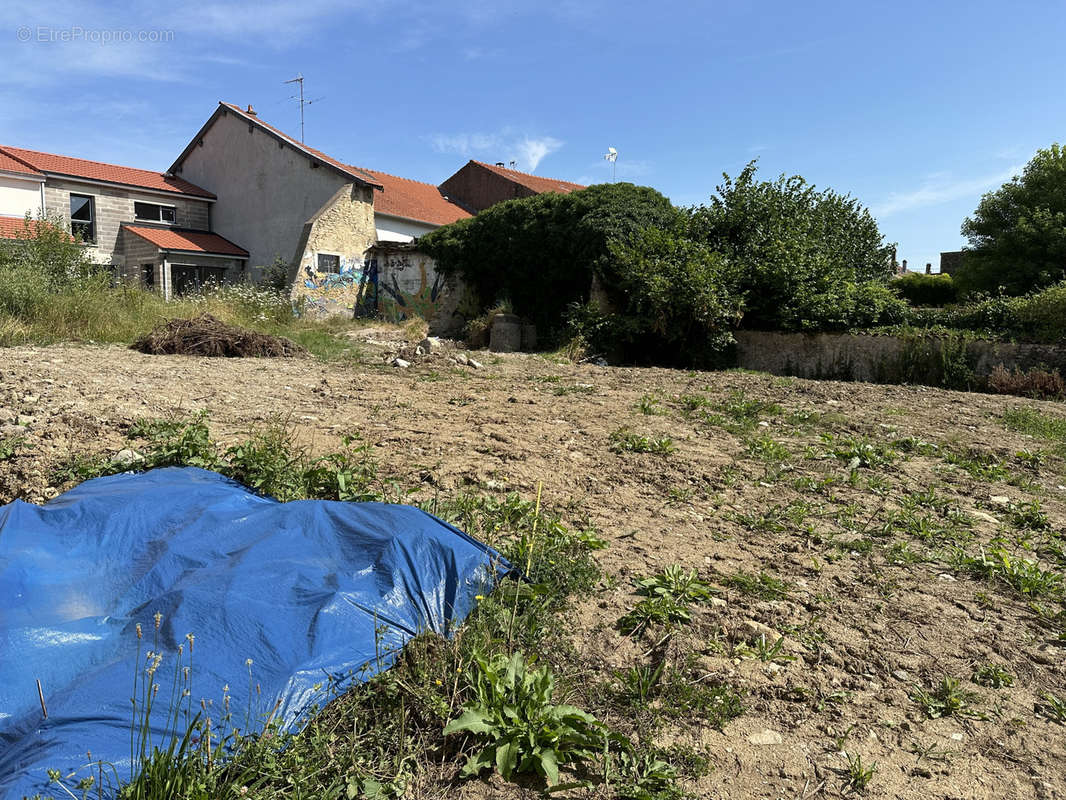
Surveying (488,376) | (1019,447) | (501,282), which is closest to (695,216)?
(501,282)

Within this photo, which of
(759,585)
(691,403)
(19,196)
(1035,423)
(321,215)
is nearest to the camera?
(759,585)

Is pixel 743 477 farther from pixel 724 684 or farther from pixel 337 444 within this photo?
pixel 337 444

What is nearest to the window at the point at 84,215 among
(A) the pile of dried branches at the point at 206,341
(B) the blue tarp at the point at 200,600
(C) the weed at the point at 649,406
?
(A) the pile of dried branches at the point at 206,341

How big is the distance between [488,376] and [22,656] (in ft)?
21.6

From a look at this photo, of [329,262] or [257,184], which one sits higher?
[257,184]

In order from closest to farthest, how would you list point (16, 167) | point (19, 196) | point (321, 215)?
point (321, 215) → point (16, 167) → point (19, 196)

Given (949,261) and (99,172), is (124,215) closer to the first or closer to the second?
(99,172)

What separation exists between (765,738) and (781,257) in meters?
10.6

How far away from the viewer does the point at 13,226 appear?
1873 cm

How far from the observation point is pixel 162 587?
7.50ft

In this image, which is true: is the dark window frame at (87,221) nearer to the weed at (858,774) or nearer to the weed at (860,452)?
the weed at (860,452)

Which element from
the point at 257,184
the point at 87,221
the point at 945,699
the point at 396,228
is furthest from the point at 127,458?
the point at 87,221

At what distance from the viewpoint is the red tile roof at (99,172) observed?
19.8 m

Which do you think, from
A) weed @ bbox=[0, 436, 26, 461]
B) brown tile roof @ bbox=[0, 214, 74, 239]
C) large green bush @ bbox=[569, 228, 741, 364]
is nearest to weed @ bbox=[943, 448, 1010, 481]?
large green bush @ bbox=[569, 228, 741, 364]
